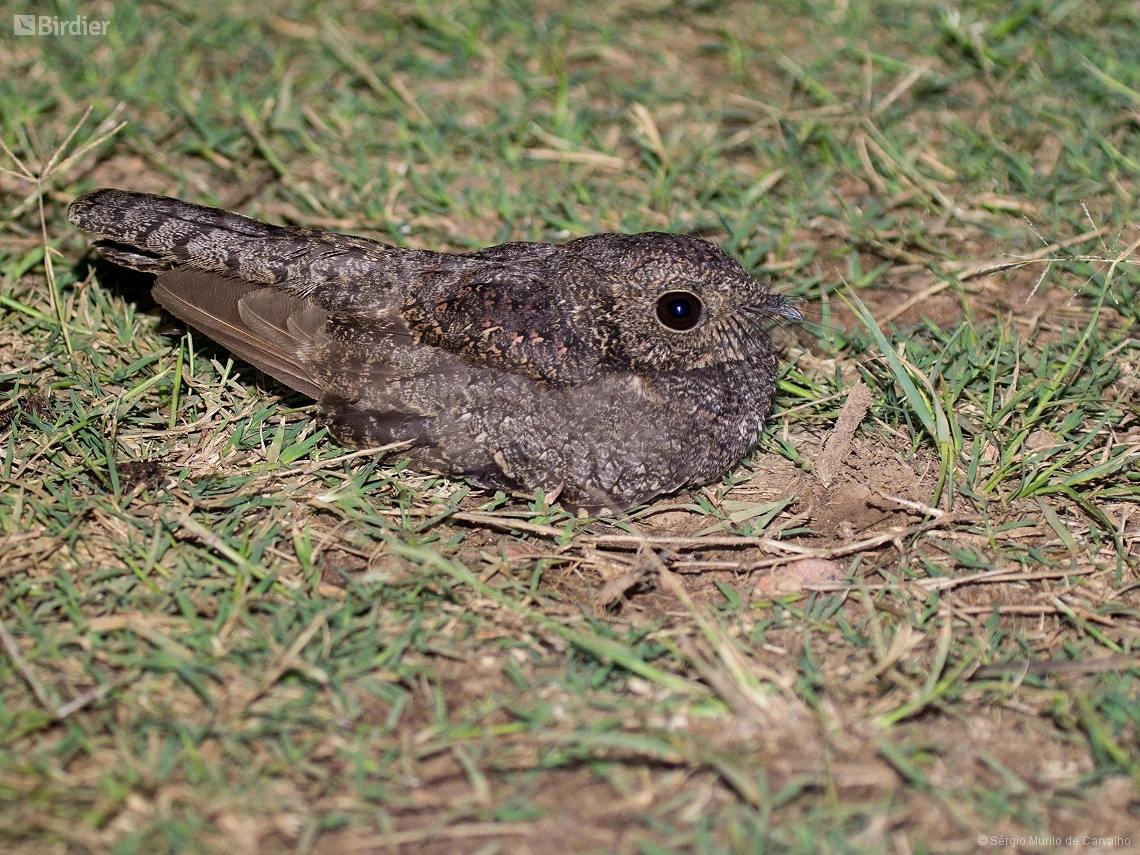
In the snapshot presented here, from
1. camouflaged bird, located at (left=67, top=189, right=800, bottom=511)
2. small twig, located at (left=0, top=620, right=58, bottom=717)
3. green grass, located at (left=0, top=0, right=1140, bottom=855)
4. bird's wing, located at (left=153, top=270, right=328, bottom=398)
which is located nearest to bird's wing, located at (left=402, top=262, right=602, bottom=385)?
camouflaged bird, located at (left=67, top=189, right=800, bottom=511)

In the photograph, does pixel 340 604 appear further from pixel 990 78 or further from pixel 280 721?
pixel 990 78

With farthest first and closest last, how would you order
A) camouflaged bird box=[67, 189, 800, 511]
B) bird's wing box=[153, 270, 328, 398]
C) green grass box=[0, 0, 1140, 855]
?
bird's wing box=[153, 270, 328, 398] < camouflaged bird box=[67, 189, 800, 511] < green grass box=[0, 0, 1140, 855]

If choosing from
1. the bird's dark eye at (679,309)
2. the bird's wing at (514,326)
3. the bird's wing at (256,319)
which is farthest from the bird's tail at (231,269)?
the bird's dark eye at (679,309)

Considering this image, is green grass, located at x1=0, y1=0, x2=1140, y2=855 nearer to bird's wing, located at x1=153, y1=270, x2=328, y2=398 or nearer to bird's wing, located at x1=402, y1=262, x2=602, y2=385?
bird's wing, located at x1=153, y1=270, x2=328, y2=398

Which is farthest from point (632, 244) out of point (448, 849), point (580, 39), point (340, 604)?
point (580, 39)

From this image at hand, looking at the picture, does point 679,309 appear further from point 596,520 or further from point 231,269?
point 231,269

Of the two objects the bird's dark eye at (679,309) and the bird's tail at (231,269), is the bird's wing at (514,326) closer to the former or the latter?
the bird's dark eye at (679,309)
